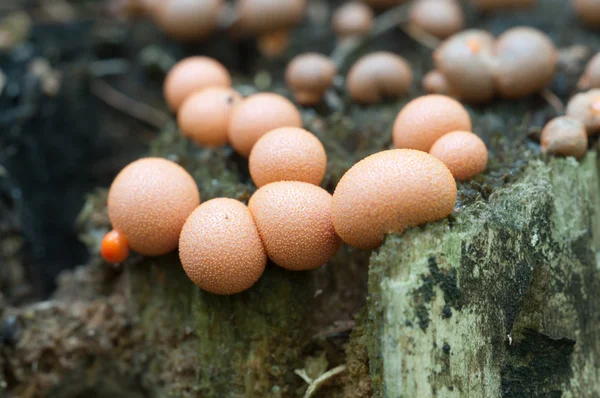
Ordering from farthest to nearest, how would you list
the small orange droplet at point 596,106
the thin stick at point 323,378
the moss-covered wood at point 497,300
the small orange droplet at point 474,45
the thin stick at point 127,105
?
the thin stick at point 127,105 < the small orange droplet at point 474,45 < the small orange droplet at point 596,106 < the thin stick at point 323,378 < the moss-covered wood at point 497,300

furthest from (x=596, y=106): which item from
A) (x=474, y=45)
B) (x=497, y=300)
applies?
(x=497, y=300)

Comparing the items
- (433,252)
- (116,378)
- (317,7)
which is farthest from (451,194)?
(317,7)

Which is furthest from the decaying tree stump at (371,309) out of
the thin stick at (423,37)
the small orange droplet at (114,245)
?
the thin stick at (423,37)

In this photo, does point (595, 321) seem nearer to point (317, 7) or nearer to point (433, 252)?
point (433, 252)

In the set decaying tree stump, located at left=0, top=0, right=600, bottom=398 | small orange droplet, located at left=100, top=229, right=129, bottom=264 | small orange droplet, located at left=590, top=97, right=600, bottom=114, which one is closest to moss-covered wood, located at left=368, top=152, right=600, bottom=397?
decaying tree stump, located at left=0, top=0, right=600, bottom=398

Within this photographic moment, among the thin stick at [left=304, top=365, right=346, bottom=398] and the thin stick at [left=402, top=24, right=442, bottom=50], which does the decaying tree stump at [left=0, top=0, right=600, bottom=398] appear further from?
the thin stick at [left=402, top=24, right=442, bottom=50]

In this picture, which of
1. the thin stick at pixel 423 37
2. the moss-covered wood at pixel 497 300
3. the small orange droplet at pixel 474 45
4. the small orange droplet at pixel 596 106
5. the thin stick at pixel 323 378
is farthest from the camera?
the thin stick at pixel 423 37

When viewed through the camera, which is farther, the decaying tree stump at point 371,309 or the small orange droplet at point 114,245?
the small orange droplet at point 114,245

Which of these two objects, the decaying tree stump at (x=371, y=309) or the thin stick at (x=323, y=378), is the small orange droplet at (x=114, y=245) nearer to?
the decaying tree stump at (x=371, y=309)
